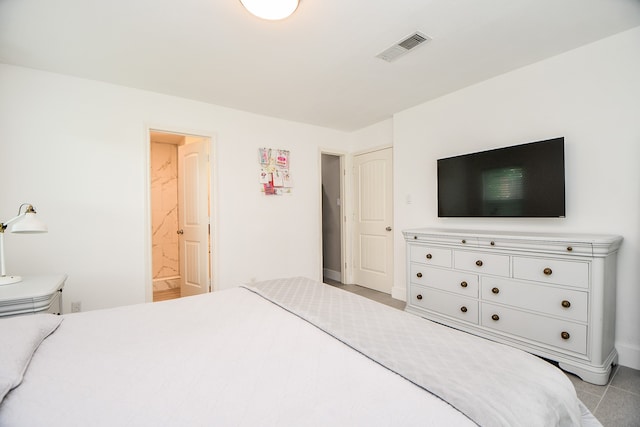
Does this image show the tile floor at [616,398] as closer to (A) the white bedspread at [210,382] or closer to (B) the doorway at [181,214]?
(A) the white bedspread at [210,382]

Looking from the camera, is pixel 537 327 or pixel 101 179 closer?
pixel 537 327

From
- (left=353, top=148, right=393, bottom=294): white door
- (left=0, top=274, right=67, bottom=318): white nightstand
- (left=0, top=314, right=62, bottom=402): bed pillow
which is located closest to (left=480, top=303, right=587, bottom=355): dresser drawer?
(left=353, top=148, right=393, bottom=294): white door

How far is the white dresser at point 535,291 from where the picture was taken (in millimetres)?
1936

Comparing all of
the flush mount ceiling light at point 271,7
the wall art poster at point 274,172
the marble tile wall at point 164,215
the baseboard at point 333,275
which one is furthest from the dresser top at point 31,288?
the baseboard at point 333,275

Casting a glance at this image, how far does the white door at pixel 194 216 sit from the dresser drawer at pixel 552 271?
310cm

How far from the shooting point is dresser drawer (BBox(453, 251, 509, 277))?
2361 millimetres

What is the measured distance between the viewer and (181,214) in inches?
156

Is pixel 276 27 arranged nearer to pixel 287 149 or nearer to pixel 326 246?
pixel 287 149

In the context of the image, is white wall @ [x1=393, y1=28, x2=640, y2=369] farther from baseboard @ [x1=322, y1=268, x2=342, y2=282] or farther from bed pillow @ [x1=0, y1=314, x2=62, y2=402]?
bed pillow @ [x1=0, y1=314, x2=62, y2=402]

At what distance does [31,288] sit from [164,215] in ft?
9.83

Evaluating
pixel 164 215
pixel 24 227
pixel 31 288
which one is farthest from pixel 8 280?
pixel 164 215

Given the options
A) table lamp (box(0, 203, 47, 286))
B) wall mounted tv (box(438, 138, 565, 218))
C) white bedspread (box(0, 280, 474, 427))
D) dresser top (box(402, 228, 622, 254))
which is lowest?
white bedspread (box(0, 280, 474, 427))

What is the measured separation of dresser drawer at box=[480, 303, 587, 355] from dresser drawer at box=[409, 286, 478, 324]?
10 cm

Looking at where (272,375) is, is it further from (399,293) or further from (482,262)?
(399,293)
